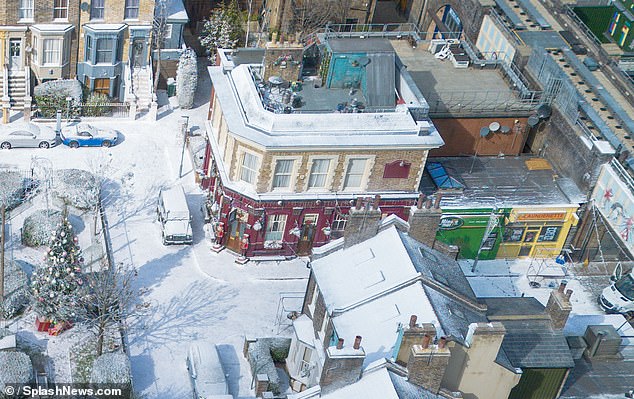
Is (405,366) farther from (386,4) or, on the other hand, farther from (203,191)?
(386,4)

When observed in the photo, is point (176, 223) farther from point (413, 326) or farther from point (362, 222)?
point (413, 326)

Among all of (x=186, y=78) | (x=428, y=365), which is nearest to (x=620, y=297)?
(x=428, y=365)

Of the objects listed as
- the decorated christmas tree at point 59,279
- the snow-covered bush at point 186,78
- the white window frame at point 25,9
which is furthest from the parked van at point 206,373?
the white window frame at point 25,9

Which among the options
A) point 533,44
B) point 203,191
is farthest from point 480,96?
point 203,191

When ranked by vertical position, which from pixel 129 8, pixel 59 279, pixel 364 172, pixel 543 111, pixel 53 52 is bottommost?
pixel 59 279

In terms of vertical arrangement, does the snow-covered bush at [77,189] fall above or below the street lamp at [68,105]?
below

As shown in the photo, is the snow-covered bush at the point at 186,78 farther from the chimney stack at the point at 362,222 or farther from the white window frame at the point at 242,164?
the chimney stack at the point at 362,222

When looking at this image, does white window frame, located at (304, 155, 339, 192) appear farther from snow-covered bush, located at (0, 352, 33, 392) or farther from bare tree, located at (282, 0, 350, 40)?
bare tree, located at (282, 0, 350, 40)
